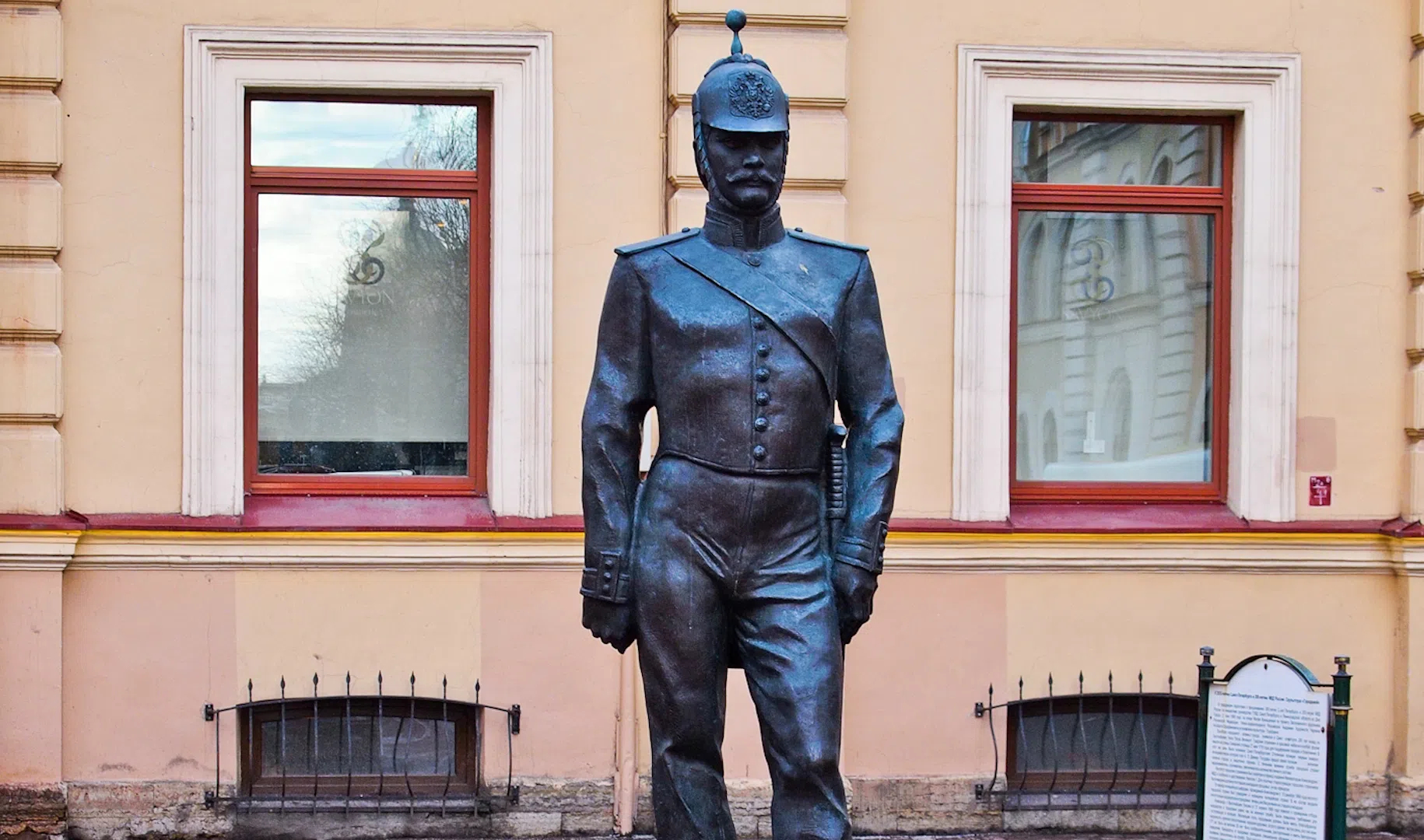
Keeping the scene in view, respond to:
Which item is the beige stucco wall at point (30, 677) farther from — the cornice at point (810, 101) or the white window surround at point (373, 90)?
the cornice at point (810, 101)

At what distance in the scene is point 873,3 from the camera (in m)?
8.51

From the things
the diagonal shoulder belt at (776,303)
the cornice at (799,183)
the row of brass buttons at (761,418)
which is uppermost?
the cornice at (799,183)

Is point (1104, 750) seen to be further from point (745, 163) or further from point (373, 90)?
point (745, 163)

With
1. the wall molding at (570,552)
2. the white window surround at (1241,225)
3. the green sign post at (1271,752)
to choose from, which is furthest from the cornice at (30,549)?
the green sign post at (1271,752)

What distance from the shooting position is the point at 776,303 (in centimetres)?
473

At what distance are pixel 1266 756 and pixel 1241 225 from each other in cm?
317

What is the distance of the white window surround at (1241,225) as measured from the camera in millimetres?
8523

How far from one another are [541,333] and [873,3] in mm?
2189

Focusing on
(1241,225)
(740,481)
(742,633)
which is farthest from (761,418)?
(1241,225)

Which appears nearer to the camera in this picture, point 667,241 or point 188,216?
point 667,241

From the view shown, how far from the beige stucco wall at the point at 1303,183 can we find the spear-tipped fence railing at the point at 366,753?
230 cm

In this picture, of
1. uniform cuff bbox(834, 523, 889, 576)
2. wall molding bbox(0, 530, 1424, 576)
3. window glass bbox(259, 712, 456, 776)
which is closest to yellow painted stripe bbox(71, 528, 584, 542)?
wall molding bbox(0, 530, 1424, 576)

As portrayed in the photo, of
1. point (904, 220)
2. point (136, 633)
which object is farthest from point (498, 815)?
point (904, 220)

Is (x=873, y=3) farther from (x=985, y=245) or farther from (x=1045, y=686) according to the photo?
(x=1045, y=686)
